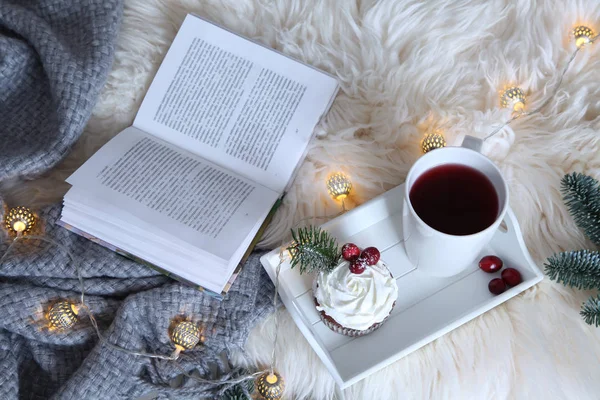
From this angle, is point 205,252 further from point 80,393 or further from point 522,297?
point 522,297

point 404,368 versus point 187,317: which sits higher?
point 404,368

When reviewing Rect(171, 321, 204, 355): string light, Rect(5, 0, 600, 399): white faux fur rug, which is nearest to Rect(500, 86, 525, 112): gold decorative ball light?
Rect(5, 0, 600, 399): white faux fur rug

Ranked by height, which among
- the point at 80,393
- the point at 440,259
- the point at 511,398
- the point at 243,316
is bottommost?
the point at 80,393

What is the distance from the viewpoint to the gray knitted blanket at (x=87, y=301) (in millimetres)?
750

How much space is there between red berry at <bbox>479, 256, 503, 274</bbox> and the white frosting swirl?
12 centimetres

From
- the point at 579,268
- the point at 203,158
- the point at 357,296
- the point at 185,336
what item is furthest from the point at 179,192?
the point at 579,268

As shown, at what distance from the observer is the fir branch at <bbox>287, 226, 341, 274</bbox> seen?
653 mm

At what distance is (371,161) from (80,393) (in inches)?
19.8

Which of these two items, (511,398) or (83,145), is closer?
(511,398)

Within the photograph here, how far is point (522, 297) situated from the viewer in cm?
72

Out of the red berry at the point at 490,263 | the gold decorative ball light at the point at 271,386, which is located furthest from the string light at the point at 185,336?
the red berry at the point at 490,263

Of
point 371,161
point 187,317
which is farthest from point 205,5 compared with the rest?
point 187,317

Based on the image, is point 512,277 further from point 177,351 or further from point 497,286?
point 177,351

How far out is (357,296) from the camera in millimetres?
644
